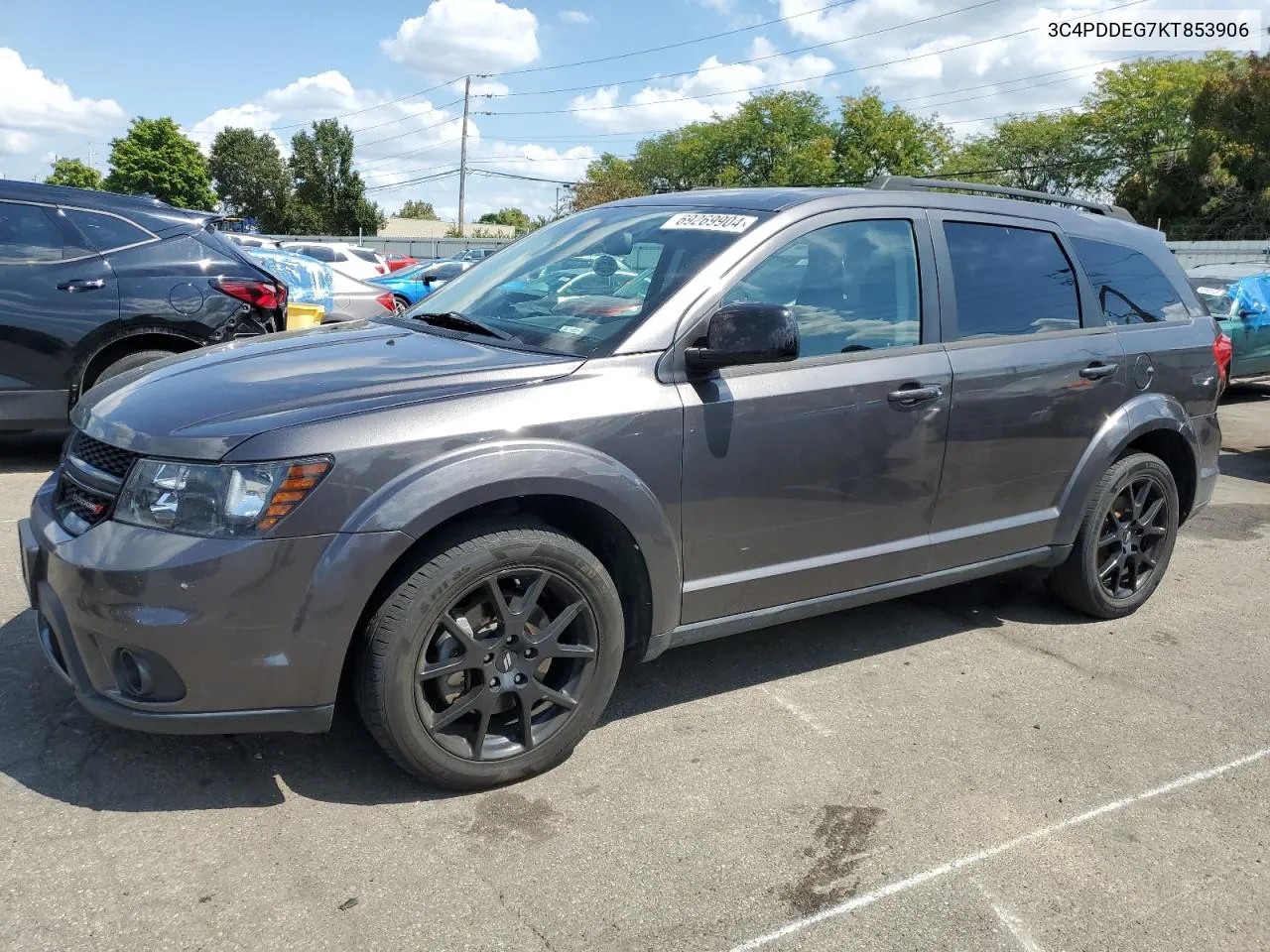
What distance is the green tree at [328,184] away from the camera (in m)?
72.4

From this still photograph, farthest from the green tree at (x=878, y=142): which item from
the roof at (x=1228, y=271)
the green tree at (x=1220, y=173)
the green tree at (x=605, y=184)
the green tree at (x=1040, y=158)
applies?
the roof at (x=1228, y=271)

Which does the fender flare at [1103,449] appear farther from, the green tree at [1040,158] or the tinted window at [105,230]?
the green tree at [1040,158]

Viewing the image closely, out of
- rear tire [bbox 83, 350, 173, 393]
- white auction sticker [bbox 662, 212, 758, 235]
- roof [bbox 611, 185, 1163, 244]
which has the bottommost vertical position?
rear tire [bbox 83, 350, 173, 393]

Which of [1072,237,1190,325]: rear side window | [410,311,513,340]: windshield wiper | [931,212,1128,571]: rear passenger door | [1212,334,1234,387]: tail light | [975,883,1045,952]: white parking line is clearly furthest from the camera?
[1212,334,1234,387]: tail light

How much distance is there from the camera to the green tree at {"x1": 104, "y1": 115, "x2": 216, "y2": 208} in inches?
3093

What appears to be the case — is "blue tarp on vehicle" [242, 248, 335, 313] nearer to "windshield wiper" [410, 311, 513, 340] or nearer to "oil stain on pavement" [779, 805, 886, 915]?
"windshield wiper" [410, 311, 513, 340]

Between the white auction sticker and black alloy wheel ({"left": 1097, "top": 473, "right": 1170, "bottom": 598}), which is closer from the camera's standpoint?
the white auction sticker

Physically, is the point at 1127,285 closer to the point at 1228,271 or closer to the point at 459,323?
the point at 459,323

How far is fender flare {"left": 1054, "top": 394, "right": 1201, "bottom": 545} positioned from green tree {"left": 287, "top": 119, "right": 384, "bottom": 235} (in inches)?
2873

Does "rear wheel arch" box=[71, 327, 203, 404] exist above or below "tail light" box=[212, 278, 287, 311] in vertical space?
below

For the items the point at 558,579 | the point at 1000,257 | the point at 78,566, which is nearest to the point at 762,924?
the point at 558,579

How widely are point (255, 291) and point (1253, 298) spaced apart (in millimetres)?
10855

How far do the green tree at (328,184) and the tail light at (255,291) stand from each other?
69.0m

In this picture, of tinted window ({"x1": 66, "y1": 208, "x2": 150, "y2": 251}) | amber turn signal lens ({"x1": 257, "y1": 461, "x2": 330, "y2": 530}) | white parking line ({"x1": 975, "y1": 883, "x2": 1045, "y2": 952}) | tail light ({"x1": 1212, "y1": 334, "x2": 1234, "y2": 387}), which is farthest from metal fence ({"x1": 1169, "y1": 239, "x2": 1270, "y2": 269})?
amber turn signal lens ({"x1": 257, "y1": 461, "x2": 330, "y2": 530})
